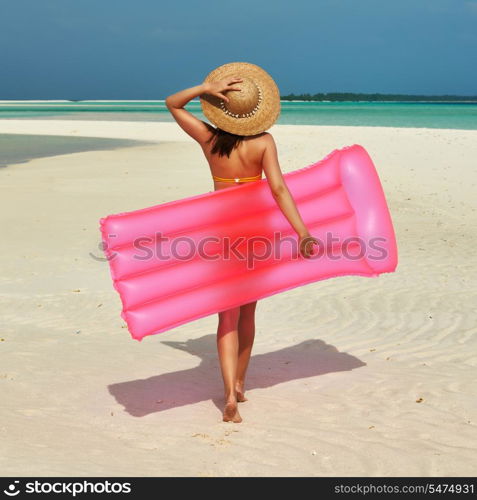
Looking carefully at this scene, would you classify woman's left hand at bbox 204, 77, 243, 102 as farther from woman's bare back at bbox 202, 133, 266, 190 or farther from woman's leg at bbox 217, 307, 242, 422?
woman's leg at bbox 217, 307, 242, 422

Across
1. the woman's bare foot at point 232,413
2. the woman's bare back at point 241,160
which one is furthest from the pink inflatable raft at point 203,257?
the woman's bare foot at point 232,413

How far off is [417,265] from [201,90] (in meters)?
5.07

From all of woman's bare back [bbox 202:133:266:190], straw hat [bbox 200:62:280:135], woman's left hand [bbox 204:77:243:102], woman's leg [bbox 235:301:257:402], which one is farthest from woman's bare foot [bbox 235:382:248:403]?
woman's left hand [bbox 204:77:243:102]

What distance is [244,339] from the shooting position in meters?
4.61

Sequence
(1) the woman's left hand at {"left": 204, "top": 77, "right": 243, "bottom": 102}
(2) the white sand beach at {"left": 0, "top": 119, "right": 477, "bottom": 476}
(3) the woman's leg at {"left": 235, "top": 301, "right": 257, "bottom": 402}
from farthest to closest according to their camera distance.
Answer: (3) the woman's leg at {"left": 235, "top": 301, "right": 257, "bottom": 402}, (1) the woman's left hand at {"left": 204, "top": 77, "right": 243, "bottom": 102}, (2) the white sand beach at {"left": 0, "top": 119, "right": 477, "bottom": 476}

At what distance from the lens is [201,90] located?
4047 millimetres

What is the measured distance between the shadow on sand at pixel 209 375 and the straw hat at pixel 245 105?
169cm

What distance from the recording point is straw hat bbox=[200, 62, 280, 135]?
13.3 ft

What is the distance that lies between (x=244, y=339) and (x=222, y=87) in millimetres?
1526

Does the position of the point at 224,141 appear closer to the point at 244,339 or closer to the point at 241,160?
the point at 241,160

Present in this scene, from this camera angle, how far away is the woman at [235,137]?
160 inches

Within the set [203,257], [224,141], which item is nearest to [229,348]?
[203,257]

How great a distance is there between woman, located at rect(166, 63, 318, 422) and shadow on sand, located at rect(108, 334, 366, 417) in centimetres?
48
